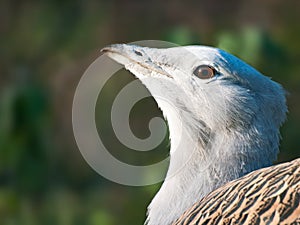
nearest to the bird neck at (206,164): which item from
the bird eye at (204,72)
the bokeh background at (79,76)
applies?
the bird eye at (204,72)

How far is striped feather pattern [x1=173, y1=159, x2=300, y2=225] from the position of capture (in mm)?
2316

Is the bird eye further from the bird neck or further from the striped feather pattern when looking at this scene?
the striped feather pattern

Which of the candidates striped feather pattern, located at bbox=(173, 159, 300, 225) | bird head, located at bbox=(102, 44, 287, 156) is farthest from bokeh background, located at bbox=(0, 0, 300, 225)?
striped feather pattern, located at bbox=(173, 159, 300, 225)

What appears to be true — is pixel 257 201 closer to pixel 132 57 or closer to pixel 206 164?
pixel 206 164

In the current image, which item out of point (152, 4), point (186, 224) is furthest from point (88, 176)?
point (186, 224)

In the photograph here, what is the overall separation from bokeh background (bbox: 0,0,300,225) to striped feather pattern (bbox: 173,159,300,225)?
4.83 ft

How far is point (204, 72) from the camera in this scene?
2.83 metres

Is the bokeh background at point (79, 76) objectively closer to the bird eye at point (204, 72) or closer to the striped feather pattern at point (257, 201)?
the bird eye at point (204, 72)

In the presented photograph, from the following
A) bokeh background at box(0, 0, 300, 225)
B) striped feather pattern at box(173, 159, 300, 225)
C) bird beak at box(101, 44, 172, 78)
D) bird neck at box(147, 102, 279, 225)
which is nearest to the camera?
striped feather pattern at box(173, 159, 300, 225)

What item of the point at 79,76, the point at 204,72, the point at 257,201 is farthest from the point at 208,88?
the point at 79,76

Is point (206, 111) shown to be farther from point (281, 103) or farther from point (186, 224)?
point (186, 224)

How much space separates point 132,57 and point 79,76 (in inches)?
135

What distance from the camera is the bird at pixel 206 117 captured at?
275 centimetres

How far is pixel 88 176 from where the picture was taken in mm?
5129
